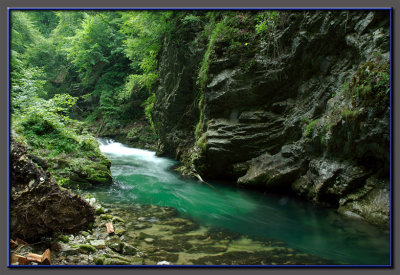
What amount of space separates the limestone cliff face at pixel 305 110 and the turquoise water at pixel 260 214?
1.29ft

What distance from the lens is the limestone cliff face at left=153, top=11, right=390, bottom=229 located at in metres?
3.55

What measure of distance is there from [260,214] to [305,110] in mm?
2840

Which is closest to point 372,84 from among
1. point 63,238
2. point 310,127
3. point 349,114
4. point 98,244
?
point 349,114

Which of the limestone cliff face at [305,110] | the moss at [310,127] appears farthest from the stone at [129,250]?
the moss at [310,127]

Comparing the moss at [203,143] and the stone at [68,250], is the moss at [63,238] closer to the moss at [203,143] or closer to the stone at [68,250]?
the stone at [68,250]

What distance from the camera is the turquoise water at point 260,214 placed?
2746mm

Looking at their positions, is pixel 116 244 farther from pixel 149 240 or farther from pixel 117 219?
pixel 117 219

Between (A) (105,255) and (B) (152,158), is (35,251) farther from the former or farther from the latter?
(B) (152,158)

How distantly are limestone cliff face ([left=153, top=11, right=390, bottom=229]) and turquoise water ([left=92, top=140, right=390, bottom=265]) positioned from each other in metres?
0.39

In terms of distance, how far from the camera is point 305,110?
211 inches

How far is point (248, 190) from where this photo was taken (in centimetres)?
584

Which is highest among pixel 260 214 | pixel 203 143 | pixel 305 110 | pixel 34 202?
pixel 305 110

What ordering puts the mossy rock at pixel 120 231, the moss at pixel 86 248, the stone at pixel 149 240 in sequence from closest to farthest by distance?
the moss at pixel 86 248, the stone at pixel 149 240, the mossy rock at pixel 120 231

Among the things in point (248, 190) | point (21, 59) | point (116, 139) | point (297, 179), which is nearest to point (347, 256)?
point (297, 179)
